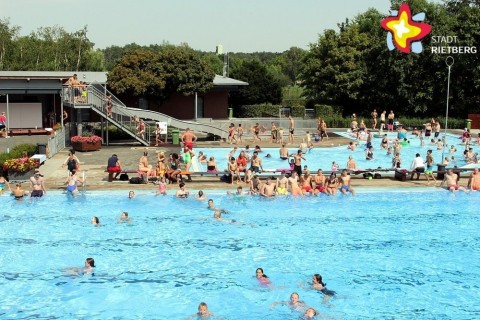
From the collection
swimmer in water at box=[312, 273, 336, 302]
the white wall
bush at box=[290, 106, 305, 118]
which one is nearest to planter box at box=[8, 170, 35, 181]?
swimmer in water at box=[312, 273, 336, 302]

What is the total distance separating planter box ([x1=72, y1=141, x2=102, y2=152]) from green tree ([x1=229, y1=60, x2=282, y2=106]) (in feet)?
84.8

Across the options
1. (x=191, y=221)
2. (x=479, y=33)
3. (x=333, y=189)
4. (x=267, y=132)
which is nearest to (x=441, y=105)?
(x=479, y=33)

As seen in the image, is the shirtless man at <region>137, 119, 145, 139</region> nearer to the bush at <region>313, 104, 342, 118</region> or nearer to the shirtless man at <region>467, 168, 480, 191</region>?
the shirtless man at <region>467, 168, 480, 191</region>

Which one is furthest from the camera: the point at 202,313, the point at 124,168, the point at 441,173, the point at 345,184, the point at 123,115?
the point at 123,115

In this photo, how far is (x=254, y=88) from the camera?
56656 millimetres

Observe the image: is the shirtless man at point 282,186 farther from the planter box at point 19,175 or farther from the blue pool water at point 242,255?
the planter box at point 19,175

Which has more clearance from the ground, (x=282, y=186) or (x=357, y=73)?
(x=357, y=73)

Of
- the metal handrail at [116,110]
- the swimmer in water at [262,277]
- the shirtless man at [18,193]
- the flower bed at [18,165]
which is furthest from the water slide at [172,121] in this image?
the swimmer in water at [262,277]

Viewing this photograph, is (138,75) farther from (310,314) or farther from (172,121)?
(310,314)

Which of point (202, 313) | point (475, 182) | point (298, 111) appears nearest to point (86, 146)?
point (475, 182)

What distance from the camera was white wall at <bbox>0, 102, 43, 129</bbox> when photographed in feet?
131

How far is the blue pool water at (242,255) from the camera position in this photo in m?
14.0

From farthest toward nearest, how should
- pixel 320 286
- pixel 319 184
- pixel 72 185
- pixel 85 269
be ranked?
pixel 319 184, pixel 72 185, pixel 85 269, pixel 320 286

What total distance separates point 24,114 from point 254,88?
2233 centimetres
